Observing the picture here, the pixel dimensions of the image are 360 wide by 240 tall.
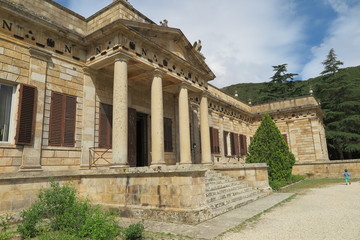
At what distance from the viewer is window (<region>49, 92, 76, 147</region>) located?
816cm

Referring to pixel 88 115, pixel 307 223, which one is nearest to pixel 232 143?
pixel 88 115

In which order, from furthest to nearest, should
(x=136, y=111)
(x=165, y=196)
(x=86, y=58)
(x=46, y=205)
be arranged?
1. (x=136, y=111)
2. (x=86, y=58)
3. (x=165, y=196)
4. (x=46, y=205)

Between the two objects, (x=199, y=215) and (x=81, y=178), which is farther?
(x=81, y=178)

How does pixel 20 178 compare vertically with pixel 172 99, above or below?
below

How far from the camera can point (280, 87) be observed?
119 feet

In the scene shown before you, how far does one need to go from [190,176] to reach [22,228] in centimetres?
371

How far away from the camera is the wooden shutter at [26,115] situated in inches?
285

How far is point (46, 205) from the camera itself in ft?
18.1

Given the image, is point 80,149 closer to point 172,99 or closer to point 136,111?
point 136,111

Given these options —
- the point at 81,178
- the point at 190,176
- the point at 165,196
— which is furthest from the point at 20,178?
the point at 190,176

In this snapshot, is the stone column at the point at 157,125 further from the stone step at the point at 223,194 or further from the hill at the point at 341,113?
the hill at the point at 341,113

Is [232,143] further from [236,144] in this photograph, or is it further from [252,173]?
[252,173]

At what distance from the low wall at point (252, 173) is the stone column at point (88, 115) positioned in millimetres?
5759

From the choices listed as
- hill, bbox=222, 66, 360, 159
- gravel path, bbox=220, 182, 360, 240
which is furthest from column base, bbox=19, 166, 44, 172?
hill, bbox=222, 66, 360, 159
